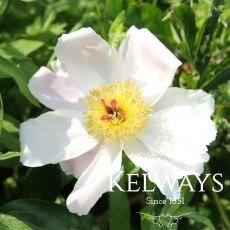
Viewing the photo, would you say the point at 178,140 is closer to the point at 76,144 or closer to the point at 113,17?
the point at 76,144

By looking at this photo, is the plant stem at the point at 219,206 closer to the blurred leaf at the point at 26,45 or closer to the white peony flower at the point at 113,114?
the white peony flower at the point at 113,114

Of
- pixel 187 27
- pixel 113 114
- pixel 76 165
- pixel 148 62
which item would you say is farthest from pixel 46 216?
pixel 187 27

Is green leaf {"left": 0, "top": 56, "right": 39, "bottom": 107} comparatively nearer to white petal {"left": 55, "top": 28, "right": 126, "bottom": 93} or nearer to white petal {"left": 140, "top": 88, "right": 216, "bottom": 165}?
white petal {"left": 55, "top": 28, "right": 126, "bottom": 93}

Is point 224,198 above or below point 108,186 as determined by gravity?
below

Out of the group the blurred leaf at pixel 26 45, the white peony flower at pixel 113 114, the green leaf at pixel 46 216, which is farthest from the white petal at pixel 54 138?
the blurred leaf at pixel 26 45

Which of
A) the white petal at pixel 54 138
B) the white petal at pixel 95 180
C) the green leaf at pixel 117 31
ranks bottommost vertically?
the white petal at pixel 95 180

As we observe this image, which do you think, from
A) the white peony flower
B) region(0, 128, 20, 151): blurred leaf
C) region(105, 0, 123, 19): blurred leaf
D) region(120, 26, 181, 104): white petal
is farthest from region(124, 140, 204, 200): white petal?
region(105, 0, 123, 19): blurred leaf

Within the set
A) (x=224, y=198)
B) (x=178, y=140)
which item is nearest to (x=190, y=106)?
(x=178, y=140)
